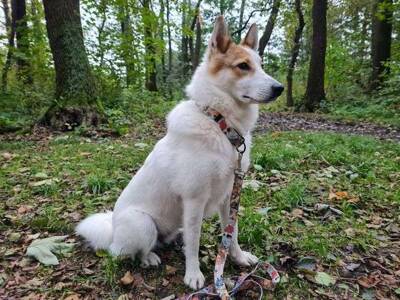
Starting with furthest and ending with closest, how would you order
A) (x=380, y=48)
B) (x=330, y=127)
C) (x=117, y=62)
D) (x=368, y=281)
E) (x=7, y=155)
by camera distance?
(x=380, y=48) < (x=117, y=62) < (x=330, y=127) < (x=7, y=155) < (x=368, y=281)

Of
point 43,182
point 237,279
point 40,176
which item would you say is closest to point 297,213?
point 237,279

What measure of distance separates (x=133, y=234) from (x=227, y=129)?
94 centimetres

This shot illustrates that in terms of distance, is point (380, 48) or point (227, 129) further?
point (380, 48)

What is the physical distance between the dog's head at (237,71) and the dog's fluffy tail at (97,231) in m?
1.37

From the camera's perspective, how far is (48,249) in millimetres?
2635

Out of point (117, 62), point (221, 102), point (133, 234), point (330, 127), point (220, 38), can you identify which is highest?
point (117, 62)

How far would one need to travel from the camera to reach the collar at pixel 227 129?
87.7 inches

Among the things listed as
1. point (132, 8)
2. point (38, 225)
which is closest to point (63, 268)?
point (38, 225)

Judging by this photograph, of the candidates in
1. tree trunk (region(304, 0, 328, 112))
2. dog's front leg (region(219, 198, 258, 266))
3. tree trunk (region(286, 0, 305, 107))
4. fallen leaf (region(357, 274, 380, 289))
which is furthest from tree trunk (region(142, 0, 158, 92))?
fallen leaf (region(357, 274, 380, 289))

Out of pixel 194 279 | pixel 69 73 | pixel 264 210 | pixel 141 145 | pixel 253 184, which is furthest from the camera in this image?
pixel 69 73

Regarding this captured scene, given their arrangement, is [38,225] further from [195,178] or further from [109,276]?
[195,178]

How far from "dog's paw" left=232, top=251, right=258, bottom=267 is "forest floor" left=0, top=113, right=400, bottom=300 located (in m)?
0.06

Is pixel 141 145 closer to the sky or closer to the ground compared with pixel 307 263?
closer to the sky

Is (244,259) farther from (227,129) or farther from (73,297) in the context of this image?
(73,297)
